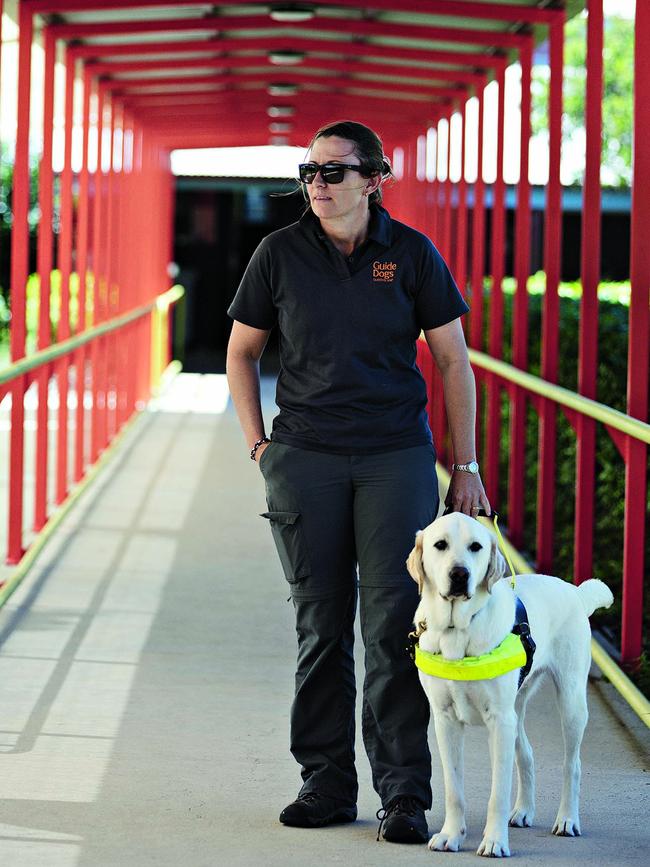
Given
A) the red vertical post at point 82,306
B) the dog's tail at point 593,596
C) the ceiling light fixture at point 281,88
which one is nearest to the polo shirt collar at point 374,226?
the dog's tail at point 593,596

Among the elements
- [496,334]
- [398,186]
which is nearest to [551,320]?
[496,334]

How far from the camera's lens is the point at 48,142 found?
8.29 m

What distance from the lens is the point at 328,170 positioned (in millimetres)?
4023

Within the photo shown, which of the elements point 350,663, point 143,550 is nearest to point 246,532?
point 143,550

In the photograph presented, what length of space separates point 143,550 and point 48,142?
233cm

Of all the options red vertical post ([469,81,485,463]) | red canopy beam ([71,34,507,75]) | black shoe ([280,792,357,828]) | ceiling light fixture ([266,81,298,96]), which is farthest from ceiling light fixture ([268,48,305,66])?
black shoe ([280,792,357,828])

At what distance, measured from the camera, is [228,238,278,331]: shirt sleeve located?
13.7ft

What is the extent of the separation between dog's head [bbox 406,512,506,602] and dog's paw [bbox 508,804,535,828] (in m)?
0.79

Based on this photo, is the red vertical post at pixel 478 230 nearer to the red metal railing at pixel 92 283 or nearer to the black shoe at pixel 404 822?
the red metal railing at pixel 92 283

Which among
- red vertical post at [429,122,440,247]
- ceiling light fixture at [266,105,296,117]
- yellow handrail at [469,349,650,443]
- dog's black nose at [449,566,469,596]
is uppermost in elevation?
ceiling light fixture at [266,105,296,117]

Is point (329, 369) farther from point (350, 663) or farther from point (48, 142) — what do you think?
point (48, 142)

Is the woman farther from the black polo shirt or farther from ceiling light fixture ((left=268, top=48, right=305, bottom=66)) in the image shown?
ceiling light fixture ((left=268, top=48, right=305, bottom=66))

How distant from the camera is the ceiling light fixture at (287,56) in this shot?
995 cm

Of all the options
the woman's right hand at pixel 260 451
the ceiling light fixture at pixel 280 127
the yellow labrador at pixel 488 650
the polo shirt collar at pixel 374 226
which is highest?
the ceiling light fixture at pixel 280 127
